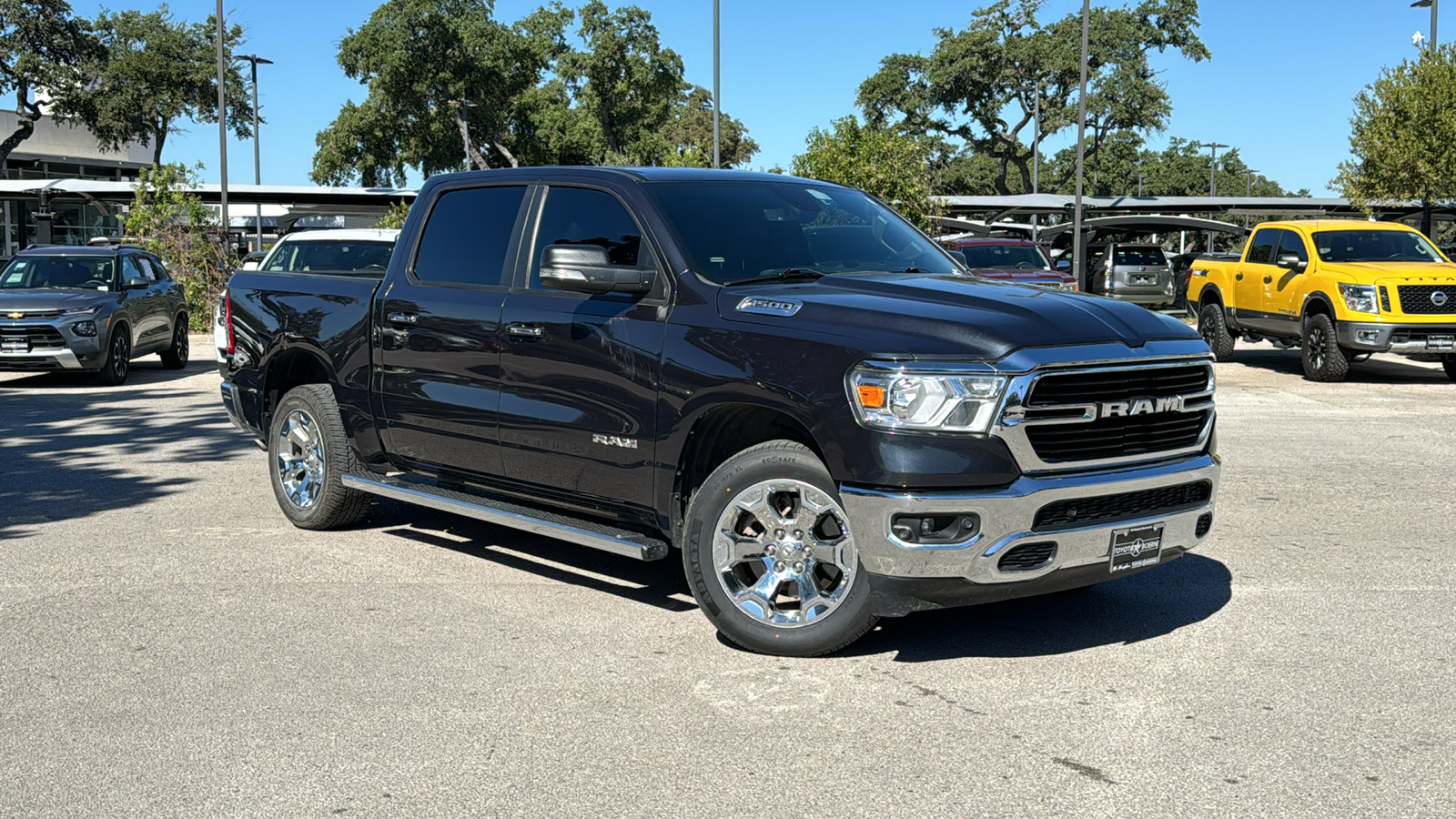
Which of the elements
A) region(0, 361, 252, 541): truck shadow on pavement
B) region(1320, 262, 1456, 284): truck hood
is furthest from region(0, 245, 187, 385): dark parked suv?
region(1320, 262, 1456, 284): truck hood

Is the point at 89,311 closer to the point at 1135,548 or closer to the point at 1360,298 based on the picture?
the point at 1135,548

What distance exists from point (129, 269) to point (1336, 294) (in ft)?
49.0

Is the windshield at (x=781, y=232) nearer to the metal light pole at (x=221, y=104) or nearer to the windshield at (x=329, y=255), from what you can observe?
the windshield at (x=329, y=255)

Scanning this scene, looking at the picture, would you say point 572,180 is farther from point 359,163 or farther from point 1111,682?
point 359,163

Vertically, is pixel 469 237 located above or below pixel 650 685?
above

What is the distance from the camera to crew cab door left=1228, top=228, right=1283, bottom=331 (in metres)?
18.7

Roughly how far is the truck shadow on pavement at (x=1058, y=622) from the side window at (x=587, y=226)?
199cm

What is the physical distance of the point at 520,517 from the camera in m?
6.32

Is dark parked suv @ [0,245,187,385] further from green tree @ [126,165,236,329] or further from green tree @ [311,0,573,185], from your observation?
green tree @ [311,0,573,185]

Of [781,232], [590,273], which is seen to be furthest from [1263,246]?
[590,273]

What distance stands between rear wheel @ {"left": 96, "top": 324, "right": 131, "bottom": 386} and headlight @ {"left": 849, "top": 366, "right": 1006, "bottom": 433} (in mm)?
13964

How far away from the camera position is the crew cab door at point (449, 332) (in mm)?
6613

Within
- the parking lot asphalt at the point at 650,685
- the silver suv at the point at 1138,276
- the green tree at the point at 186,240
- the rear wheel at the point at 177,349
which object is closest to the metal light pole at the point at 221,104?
the green tree at the point at 186,240

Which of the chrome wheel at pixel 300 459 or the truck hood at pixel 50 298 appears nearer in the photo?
the chrome wheel at pixel 300 459
